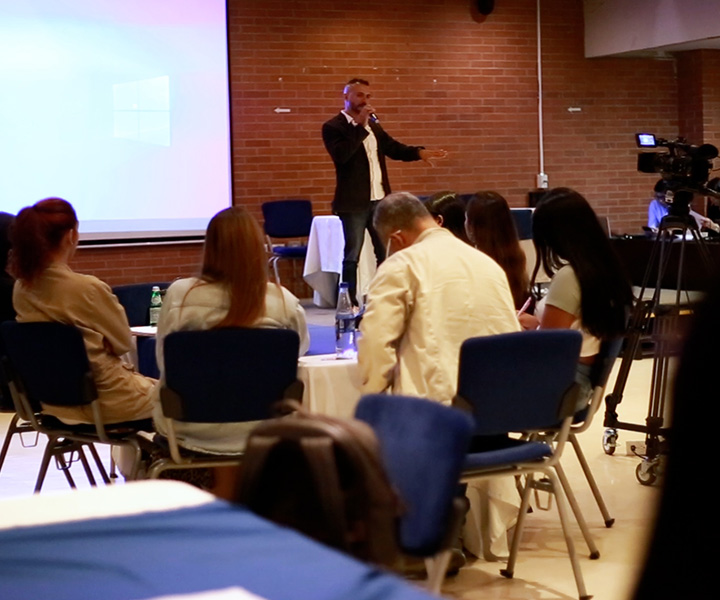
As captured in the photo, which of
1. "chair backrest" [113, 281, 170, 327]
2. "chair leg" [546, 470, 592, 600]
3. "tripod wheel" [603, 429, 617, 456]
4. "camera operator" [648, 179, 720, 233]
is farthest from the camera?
"tripod wheel" [603, 429, 617, 456]

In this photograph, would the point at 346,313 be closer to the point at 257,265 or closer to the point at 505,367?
the point at 257,265

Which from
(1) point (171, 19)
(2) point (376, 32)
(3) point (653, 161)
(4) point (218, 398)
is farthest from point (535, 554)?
(2) point (376, 32)

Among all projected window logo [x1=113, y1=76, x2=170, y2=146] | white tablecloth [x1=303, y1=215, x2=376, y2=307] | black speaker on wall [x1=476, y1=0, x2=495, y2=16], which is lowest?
white tablecloth [x1=303, y1=215, x2=376, y2=307]

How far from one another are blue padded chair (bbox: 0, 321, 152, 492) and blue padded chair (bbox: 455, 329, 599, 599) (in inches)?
49.6

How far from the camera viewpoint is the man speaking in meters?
7.87

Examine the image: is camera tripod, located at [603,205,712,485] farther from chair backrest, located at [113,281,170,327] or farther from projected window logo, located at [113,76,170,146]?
projected window logo, located at [113,76,170,146]

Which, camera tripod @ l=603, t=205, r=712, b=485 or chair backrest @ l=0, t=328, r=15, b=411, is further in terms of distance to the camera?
camera tripod @ l=603, t=205, r=712, b=485

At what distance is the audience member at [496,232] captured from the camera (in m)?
4.29

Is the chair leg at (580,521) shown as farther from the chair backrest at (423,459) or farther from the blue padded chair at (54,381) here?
the chair backrest at (423,459)

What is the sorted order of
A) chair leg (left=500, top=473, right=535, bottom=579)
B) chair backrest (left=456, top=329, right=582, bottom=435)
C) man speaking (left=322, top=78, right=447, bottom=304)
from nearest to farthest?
1. chair backrest (left=456, top=329, right=582, bottom=435)
2. chair leg (left=500, top=473, right=535, bottom=579)
3. man speaking (left=322, top=78, right=447, bottom=304)

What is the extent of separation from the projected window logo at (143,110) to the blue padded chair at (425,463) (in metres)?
7.57

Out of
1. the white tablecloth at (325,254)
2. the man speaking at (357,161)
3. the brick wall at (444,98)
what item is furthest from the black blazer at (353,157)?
the brick wall at (444,98)

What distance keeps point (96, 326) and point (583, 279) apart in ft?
5.71

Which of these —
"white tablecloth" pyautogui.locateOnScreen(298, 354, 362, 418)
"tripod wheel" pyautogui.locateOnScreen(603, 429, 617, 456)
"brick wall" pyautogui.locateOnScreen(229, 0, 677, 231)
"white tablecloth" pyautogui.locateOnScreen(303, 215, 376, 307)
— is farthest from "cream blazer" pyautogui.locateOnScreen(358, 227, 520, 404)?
"brick wall" pyautogui.locateOnScreen(229, 0, 677, 231)
